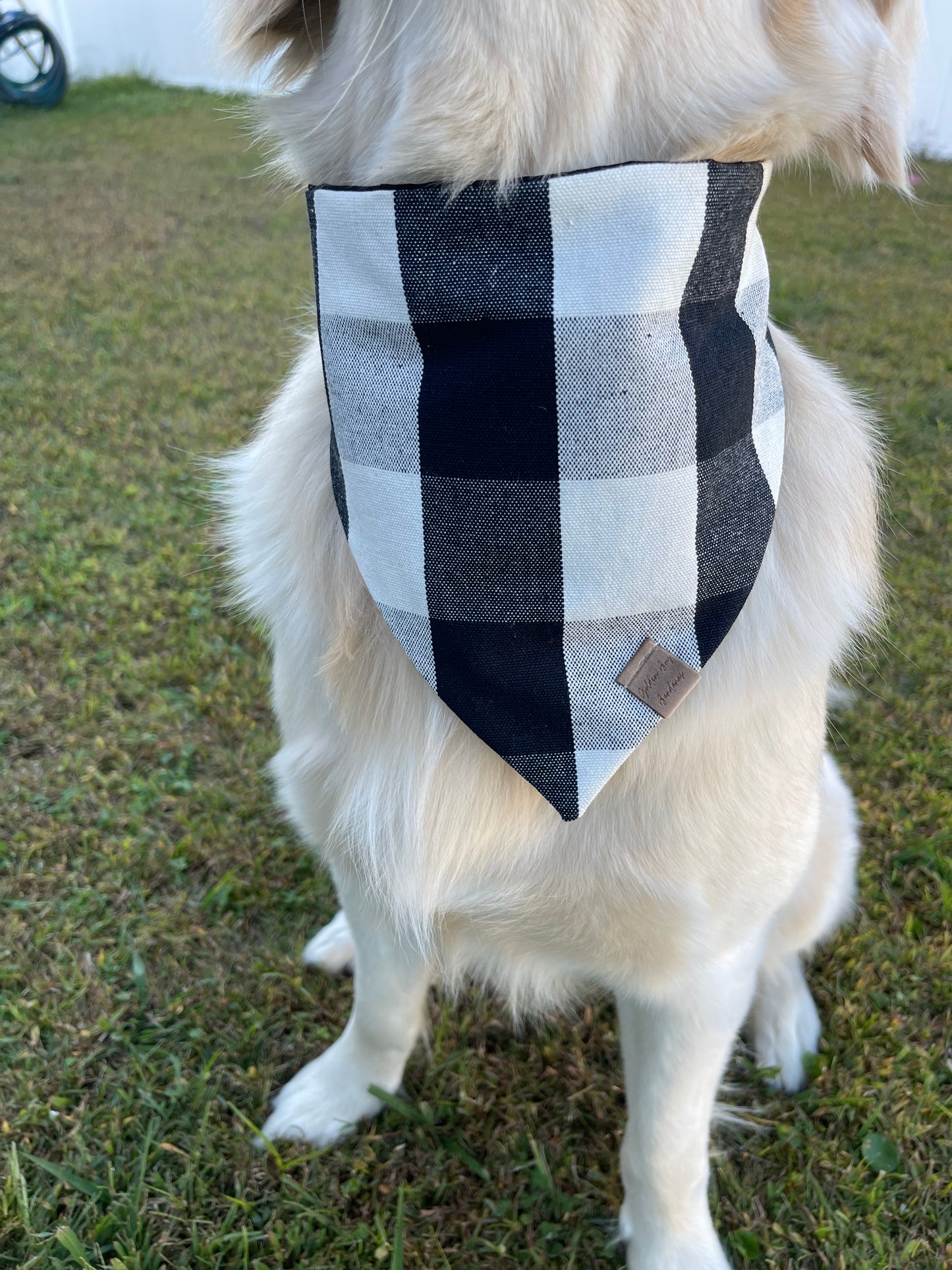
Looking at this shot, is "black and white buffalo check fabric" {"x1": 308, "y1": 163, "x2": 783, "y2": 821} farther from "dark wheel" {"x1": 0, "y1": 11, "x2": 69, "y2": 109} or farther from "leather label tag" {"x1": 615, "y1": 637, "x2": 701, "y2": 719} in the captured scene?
"dark wheel" {"x1": 0, "y1": 11, "x2": 69, "y2": 109}

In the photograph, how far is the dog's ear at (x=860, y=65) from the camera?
2.76ft

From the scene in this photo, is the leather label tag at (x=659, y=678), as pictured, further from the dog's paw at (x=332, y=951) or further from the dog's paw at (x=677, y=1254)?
the dog's paw at (x=332, y=951)

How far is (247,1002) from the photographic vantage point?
1.84 metres

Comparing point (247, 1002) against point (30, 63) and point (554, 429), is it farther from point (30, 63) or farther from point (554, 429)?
point (30, 63)

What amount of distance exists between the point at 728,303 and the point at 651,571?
278mm

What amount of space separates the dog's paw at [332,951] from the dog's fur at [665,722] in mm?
444

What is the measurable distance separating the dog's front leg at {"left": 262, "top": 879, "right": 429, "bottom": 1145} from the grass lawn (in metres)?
0.05

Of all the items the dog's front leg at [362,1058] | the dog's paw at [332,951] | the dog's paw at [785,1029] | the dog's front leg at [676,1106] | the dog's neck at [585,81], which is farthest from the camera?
the dog's paw at [332,951]

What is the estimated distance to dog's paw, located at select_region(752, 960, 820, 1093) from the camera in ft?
5.74

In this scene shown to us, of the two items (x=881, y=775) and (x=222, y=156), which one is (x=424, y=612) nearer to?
(x=881, y=775)

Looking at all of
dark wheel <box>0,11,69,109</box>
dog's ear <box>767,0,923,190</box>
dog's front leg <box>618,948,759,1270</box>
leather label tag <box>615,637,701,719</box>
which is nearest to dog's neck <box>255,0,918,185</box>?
dog's ear <box>767,0,923,190</box>

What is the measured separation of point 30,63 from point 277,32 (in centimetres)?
1205

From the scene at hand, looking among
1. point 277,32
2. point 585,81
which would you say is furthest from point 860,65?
point 277,32

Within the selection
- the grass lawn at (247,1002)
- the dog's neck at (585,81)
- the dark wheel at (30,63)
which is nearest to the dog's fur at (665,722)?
the dog's neck at (585,81)
